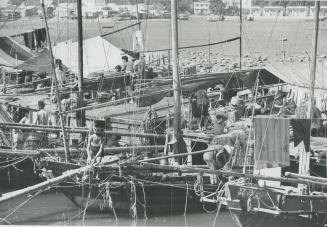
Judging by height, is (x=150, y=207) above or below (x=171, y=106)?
below

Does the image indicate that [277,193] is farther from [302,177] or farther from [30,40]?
[30,40]

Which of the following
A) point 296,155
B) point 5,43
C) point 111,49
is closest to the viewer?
point 296,155

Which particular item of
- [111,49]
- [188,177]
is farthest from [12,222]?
[111,49]

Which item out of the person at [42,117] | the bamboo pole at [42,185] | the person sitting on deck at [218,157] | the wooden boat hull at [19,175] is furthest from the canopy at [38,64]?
the person sitting on deck at [218,157]

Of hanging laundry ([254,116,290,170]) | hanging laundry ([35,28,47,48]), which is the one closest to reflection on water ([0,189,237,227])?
hanging laundry ([254,116,290,170])

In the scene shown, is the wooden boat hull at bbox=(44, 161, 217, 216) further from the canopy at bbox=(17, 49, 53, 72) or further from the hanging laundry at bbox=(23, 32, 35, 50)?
the hanging laundry at bbox=(23, 32, 35, 50)

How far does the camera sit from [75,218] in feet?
63.6

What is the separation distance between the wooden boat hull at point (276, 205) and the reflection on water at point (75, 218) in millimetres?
2307

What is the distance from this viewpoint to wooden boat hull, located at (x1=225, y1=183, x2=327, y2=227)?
1587 centimetres

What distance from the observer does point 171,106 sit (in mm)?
23766

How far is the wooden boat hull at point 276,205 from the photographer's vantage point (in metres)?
15.9

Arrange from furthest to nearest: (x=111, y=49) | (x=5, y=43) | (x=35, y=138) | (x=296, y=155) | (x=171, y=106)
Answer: (x=5, y=43), (x=111, y=49), (x=171, y=106), (x=35, y=138), (x=296, y=155)

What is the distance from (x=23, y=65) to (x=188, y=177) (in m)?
13.4

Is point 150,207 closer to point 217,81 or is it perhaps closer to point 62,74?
point 217,81
